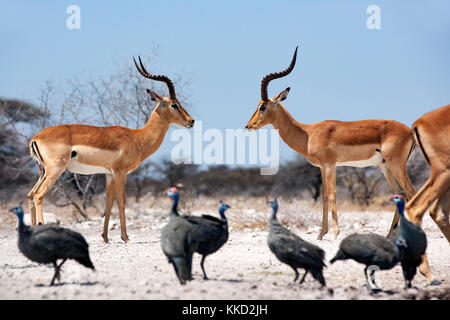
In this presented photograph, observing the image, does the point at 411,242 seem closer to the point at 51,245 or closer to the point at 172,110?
the point at 51,245

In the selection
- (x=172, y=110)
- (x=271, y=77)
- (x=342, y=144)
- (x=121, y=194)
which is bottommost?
(x=121, y=194)

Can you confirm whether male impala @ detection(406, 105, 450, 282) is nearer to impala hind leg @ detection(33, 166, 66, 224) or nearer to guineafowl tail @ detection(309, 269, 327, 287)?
guineafowl tail @ detection(309, 269, 327, 287)

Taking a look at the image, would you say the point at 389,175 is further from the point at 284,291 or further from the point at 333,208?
the point at 284,291

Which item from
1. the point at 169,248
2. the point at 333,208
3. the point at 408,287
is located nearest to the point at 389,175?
the point at 333,208

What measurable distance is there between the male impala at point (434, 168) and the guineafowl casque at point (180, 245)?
280cm

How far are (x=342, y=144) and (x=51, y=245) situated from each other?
6355 mm

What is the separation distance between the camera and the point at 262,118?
11.2 metres

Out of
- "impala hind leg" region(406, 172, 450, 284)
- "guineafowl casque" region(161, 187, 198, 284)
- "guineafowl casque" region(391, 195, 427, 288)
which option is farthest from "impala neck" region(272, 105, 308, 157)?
"guineafowl casque" region(161, 187, 198, 284)

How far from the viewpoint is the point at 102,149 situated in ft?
33.9

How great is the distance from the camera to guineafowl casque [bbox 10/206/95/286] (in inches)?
232

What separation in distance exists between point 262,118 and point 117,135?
303 cm

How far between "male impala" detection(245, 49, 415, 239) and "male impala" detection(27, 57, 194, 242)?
193cm

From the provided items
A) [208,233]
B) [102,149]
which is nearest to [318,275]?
[208,233]

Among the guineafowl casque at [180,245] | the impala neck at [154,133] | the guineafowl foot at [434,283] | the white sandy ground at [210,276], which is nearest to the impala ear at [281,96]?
the impala neck at [154,133]
